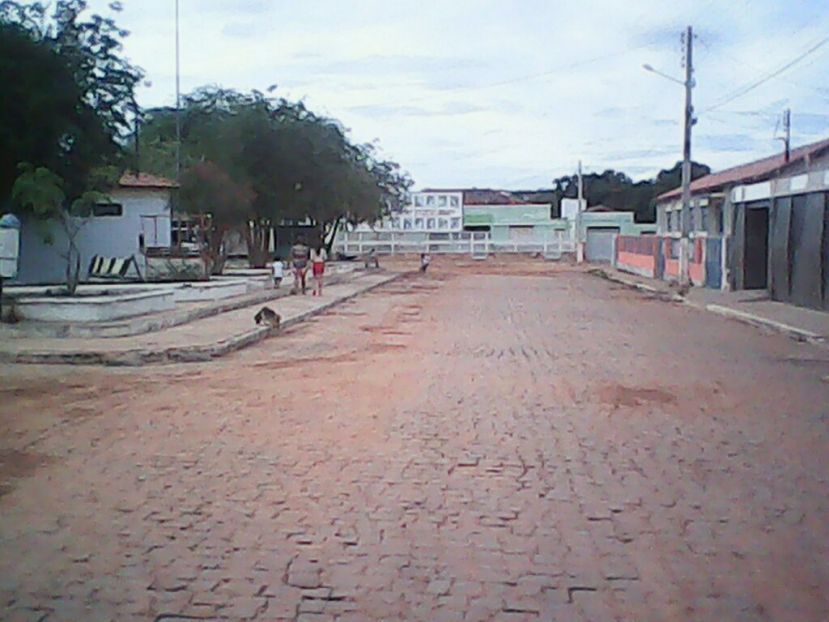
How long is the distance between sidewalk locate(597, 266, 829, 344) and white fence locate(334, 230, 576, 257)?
39.8 metres

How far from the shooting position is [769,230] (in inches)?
1303

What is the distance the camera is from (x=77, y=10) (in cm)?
2377

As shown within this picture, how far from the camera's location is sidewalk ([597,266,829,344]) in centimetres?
2194

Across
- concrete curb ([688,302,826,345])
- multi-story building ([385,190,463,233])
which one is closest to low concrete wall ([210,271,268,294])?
concrete curb ([688,302,826,345])

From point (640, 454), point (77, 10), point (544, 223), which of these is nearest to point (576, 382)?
point (640, 454)

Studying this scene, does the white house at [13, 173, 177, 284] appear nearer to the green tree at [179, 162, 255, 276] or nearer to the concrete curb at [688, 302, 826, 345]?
the green tree at [179, 162, 255, 276]

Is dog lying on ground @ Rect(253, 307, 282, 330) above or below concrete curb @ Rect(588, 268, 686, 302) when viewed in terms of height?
above

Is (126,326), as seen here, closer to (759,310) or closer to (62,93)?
(62,93)

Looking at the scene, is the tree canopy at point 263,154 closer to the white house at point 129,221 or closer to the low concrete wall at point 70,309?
the white house at point 129,221

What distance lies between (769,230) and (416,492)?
27646 mm

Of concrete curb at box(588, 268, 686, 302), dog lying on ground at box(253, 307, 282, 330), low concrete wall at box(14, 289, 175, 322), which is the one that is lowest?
concrete curb at box(588, 268, 686, 302)

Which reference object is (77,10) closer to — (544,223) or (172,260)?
(172,260)

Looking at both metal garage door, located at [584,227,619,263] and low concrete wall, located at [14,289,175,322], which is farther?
metal garage door, located at [584,227,619,263]

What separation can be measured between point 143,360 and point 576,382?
255 inches
